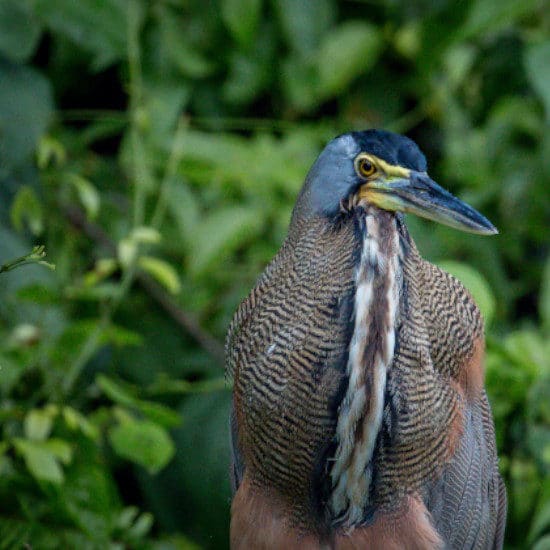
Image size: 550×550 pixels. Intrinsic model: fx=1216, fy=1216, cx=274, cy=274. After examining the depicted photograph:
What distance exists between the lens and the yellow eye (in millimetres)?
2873

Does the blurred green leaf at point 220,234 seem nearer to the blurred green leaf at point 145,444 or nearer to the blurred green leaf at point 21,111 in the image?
the blurred green leaf at point 21,111

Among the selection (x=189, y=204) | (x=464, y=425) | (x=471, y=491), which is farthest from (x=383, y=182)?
(x=189, y=204)

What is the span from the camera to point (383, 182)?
286cm

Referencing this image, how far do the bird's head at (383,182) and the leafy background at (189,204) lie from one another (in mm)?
986

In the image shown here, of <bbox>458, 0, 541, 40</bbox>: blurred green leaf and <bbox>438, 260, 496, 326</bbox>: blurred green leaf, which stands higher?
<bbox>458, 0, 541, 40</bbox>: blurred green leaf

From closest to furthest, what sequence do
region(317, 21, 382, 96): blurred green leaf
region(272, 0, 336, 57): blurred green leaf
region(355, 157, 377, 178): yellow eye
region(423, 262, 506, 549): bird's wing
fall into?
region(355, 157, 377, 178): yellow eye → region(423, 262, 506, 549): bird's wing → region(272, 0, 336, 57): blurred green leaf → region(317, 21, 382, 96): blurred green leaf

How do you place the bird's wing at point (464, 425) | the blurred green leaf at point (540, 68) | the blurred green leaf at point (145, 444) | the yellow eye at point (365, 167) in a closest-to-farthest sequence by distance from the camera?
1. the yellow eye at point (365, 167)
2. the bird's wing at point (464, 425)
3. the blurred green leaf at point (145, 444)
4. the blurred green leaf at point (540, 68)

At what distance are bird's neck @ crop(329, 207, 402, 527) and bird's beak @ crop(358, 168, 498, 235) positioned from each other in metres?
0.05

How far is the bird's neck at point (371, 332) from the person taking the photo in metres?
2.88

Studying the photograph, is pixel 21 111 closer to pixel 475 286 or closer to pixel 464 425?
pixel 475 286

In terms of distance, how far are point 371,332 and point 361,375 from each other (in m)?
0.11

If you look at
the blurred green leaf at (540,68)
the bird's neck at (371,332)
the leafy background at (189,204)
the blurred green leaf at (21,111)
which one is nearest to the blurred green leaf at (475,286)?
the leafy background at (189,204)

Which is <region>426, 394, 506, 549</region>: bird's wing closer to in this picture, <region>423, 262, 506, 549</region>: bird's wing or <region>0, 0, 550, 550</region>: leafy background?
<region>423, 262, 506, 549</region>: bird's wing

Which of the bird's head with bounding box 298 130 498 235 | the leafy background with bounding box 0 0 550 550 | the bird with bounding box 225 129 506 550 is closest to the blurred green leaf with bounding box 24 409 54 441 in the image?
the leafy background with bounding box 0 0 550 550
